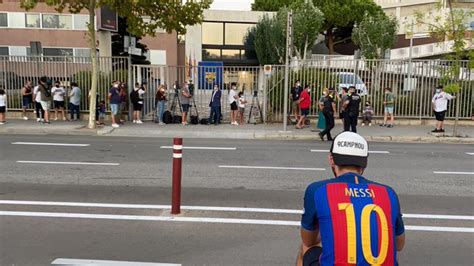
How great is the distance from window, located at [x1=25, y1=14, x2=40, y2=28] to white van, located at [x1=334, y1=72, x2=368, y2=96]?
1395 inches

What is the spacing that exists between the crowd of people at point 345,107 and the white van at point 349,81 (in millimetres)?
397

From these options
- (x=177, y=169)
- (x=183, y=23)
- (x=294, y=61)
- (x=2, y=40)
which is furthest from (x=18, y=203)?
(x=2, y=40)

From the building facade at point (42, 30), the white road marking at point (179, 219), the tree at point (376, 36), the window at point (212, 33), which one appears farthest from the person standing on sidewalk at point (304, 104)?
the building facade at point (42, 30)

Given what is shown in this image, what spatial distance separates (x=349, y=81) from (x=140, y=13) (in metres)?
9.26

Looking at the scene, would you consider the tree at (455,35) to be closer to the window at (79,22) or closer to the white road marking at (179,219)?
the white road marking at (179,219)

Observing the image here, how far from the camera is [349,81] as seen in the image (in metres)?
19.8

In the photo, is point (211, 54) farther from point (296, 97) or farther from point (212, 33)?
point (296, 97)

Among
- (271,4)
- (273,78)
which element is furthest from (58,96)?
(271,4)

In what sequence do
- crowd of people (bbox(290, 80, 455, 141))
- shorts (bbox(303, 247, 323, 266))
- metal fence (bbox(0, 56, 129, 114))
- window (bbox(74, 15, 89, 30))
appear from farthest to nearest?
window (bbox(74, 15, 89, 30))
metal fence (bbox(0, 56, 129, 114))
crowd of people (bbox(290, 80, 455, 141))
shorts (bbox(303, 247, 323, 266))

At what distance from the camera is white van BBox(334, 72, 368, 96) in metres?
19.5

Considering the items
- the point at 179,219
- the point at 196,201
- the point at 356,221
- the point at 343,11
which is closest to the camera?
the point at 356,221

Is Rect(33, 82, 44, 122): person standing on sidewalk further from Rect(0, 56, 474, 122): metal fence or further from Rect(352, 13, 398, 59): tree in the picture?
Rect(352, 13, 398, 59): tree

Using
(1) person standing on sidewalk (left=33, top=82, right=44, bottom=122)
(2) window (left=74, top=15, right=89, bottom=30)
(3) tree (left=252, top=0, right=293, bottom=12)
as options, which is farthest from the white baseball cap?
(3) tree (left=252, top=0, right=293, bottom=12)

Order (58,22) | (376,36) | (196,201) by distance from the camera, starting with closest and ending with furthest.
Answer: (196,201) → (376,36) → (58,22)
